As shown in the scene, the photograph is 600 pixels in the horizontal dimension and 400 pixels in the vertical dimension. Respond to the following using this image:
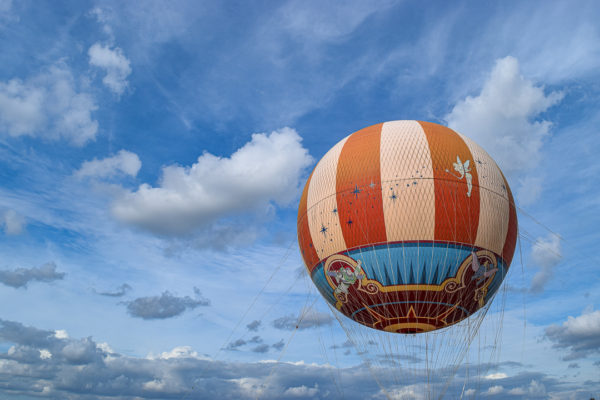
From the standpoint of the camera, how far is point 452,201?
1516 cm

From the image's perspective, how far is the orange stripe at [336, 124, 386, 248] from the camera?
15.4 m

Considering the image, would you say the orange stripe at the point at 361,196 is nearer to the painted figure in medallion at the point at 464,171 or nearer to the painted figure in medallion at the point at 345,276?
the painted figure in medallion at the point at 345,276

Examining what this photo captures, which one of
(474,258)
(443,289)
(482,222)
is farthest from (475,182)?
(443,289)

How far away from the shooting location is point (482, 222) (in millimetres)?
15531

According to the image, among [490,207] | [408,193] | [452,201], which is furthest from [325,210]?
[490,207]

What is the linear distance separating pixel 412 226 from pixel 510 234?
439 cm

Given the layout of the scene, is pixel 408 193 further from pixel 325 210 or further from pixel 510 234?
pixel 510 234

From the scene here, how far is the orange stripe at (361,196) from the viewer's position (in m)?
15.4

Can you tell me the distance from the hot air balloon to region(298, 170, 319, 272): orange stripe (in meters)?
0.13

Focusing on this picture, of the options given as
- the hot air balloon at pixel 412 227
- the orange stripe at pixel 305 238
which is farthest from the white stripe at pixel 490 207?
the orange stripe at pixel 305 238

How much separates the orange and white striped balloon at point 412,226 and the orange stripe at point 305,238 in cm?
13

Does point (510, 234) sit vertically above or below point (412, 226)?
above

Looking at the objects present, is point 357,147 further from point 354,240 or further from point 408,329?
point 408,329

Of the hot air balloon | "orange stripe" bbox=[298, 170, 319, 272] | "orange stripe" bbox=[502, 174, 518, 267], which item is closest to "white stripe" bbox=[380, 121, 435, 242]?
the hot air balloon
